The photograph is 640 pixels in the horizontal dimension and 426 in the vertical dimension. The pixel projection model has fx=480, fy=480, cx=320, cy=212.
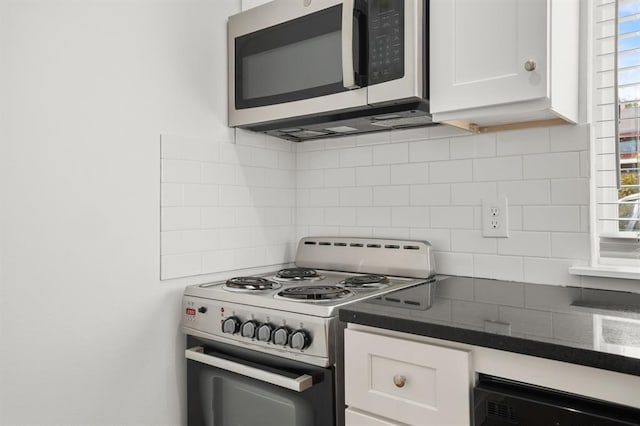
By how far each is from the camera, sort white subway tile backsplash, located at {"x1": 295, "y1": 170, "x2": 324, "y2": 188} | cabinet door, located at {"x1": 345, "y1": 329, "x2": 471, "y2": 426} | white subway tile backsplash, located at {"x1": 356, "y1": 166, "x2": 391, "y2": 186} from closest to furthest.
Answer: cabinet door, located at {"x1": 345, "y1": 329, "x2": 471, "y2": 426}
white subway tile backsplash, located at {"x1": 356, "y1": 166, "x2": 391, "y2": 186}
white subway tile backsplash, located at {"x1": 295, "y1": 170, "x2": 324, "y2": 188}

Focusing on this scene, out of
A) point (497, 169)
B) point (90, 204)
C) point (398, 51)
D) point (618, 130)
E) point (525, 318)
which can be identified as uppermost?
→ point (398, 51)

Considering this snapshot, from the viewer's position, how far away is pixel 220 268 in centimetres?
187

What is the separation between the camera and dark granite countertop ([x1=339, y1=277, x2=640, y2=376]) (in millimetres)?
902

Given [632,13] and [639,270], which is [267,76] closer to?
[632,13]

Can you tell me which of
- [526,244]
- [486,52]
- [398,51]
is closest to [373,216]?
[526,244]

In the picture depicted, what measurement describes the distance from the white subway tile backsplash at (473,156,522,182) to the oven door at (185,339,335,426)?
2.92 feet

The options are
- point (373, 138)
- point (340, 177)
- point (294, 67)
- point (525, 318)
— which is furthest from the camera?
point (340, 177)

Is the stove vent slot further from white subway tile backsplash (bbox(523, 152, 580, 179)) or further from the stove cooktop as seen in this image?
white subway tile backsplash (bbox(523, 152, 580, 179))

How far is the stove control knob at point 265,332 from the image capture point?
1.41 metres

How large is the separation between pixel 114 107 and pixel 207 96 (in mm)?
395

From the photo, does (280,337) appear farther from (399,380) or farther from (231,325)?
(399,380)

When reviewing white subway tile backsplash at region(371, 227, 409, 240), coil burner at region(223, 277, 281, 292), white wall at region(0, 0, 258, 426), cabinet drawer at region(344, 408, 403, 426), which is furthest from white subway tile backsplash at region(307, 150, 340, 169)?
cabinet drawer at region(344, 408, 403, 426)

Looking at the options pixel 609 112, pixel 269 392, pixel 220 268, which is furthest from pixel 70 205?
pixel 609 112

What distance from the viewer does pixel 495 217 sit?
167 centimetres
